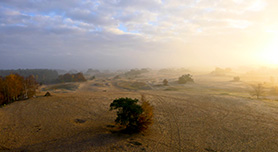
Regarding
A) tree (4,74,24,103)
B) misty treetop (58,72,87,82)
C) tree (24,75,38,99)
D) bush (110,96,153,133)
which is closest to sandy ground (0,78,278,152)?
bush (110,96,153,133)

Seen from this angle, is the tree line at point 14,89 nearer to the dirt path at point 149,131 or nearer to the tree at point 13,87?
the tree at point 13,87

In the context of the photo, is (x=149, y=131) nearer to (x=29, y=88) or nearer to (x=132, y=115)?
(x=132, y=115)

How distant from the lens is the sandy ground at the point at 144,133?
8461 millimetres

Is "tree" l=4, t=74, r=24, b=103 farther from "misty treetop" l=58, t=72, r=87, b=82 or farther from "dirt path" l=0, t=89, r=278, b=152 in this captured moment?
"misty treetop" l=58, t=72, r=87, b=82

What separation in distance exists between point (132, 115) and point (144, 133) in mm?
1522

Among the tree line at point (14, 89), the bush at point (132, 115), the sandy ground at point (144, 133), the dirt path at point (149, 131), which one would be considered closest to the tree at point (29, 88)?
the tree line at point (14, 89)

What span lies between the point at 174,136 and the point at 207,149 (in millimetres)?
2068

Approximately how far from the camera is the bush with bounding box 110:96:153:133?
937cm

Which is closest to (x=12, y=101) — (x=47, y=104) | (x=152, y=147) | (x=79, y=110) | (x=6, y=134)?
(x=47, y=104)

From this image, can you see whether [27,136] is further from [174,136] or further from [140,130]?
[174,136]

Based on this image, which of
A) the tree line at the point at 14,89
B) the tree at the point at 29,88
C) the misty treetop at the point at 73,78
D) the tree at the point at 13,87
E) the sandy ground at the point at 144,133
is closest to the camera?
the sandy ground at the point at 144,133

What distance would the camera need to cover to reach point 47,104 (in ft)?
54.3

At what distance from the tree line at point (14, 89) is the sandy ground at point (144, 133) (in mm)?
2406

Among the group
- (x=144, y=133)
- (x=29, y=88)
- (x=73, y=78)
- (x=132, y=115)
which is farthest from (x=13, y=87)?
(x=73, y=78)
